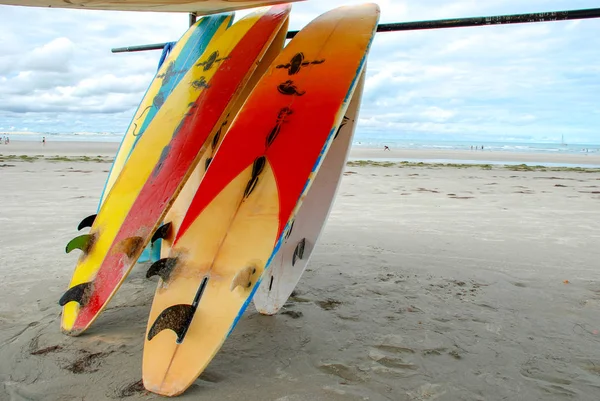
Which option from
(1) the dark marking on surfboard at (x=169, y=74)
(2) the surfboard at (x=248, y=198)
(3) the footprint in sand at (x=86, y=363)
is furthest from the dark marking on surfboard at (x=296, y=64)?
(3) the footprint in sand at (x=86, y=363)

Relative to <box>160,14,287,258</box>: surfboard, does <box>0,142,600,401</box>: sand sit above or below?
below

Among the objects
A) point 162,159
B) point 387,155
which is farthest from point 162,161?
point 387,155

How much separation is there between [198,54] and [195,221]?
1864 mm

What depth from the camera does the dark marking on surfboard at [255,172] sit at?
8.55 feet

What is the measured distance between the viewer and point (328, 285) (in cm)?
347

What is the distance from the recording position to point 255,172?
2.65 meters

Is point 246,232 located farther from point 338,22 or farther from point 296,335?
point 338,22

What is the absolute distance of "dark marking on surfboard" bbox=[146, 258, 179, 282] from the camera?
2.45 metres

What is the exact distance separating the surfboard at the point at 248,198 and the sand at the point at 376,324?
0.64 ft

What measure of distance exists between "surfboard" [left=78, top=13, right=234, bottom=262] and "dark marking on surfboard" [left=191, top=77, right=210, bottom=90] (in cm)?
41

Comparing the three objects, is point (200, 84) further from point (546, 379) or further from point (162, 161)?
point (546, 379)

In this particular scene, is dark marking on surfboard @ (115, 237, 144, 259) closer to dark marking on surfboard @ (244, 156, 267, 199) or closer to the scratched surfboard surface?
dark marking on surfboard @ (244, 156, 267, 199)

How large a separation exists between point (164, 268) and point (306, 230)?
1054 millimetres

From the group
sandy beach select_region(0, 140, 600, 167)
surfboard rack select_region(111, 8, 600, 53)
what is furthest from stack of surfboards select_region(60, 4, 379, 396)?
sandy beach select_region(0, 140, 600, 167)
